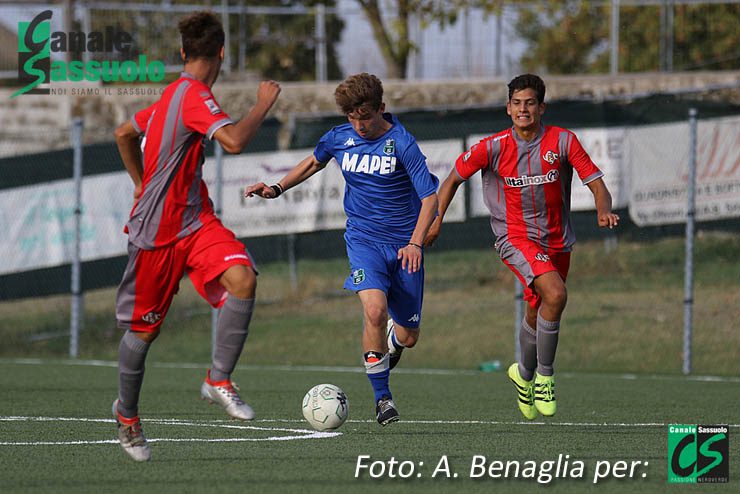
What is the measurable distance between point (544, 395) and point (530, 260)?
91 cm

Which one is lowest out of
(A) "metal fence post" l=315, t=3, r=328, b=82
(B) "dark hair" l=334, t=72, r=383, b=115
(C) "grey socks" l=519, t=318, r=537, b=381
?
(C) "grey socks" l=519, t=318, r=537, b=381

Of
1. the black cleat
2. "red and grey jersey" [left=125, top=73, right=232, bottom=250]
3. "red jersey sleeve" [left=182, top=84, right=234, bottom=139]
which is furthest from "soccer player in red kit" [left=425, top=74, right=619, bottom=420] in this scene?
"red jersey sleeve" [left=182, top=84, right=234, bottom=139]

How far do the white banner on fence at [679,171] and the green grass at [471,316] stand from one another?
43 centimetres

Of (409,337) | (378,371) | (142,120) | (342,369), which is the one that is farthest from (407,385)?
(142,120)

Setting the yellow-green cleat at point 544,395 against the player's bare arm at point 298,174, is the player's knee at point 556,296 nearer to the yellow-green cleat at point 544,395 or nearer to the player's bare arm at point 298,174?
the yellow-green cleat at point 544,395

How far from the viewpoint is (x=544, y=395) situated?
7.35m

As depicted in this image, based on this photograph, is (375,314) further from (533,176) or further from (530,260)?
(533,176)

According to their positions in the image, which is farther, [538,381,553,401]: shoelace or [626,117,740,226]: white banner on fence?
[626,117,740,226]: white banner on fence

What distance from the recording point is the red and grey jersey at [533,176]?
7.45 m

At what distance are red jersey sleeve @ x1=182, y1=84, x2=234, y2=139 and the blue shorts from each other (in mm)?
2014

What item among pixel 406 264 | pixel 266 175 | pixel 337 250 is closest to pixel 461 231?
pixel 337 250

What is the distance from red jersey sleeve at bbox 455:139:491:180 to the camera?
24.7 ft

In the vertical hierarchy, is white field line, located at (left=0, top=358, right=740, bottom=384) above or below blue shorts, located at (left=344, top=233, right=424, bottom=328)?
below

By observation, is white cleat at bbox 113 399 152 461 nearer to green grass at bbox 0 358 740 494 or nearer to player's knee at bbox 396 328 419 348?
green grass at bbox 0 358 740 494
